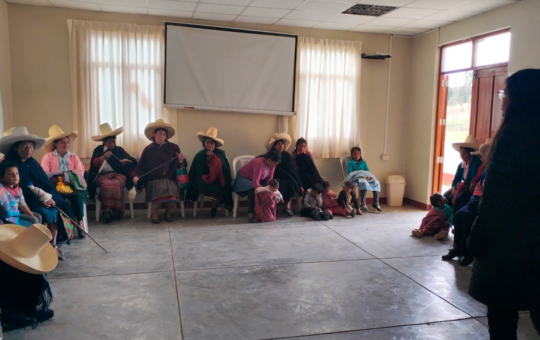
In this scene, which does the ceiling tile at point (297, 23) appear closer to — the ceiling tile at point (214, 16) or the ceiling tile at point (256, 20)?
the ceiling tile at point (256, 20)

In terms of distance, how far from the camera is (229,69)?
20.2 ft

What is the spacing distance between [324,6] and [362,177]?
2.50m

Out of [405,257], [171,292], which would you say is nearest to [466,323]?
[405,257]

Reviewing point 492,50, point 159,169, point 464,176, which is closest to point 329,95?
point 492,50

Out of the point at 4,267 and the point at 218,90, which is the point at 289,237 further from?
the point at 4,267

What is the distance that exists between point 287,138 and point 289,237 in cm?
178

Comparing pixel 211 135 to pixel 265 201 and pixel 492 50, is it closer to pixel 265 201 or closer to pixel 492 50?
pixel 265 201

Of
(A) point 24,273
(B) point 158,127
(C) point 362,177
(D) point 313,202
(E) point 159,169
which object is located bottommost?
(D) point 313,202

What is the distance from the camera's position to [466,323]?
2771mm

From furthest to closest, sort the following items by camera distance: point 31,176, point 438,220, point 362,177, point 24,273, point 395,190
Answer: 1. point 395,190
2. point 362,177
3. point 438,220
4. point 31,176
5. point 24,273

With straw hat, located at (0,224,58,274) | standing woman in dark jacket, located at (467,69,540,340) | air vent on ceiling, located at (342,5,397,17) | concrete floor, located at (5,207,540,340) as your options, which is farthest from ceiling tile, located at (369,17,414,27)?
straw hat, located at (0,224,58,274)

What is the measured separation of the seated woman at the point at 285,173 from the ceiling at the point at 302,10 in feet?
5.54

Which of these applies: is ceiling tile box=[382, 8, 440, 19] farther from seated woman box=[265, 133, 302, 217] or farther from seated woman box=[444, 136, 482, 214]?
seated woman box=[265, 133, 302, 217]

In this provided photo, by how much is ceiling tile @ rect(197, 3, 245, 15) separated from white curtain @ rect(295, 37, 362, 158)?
4.06 ft
